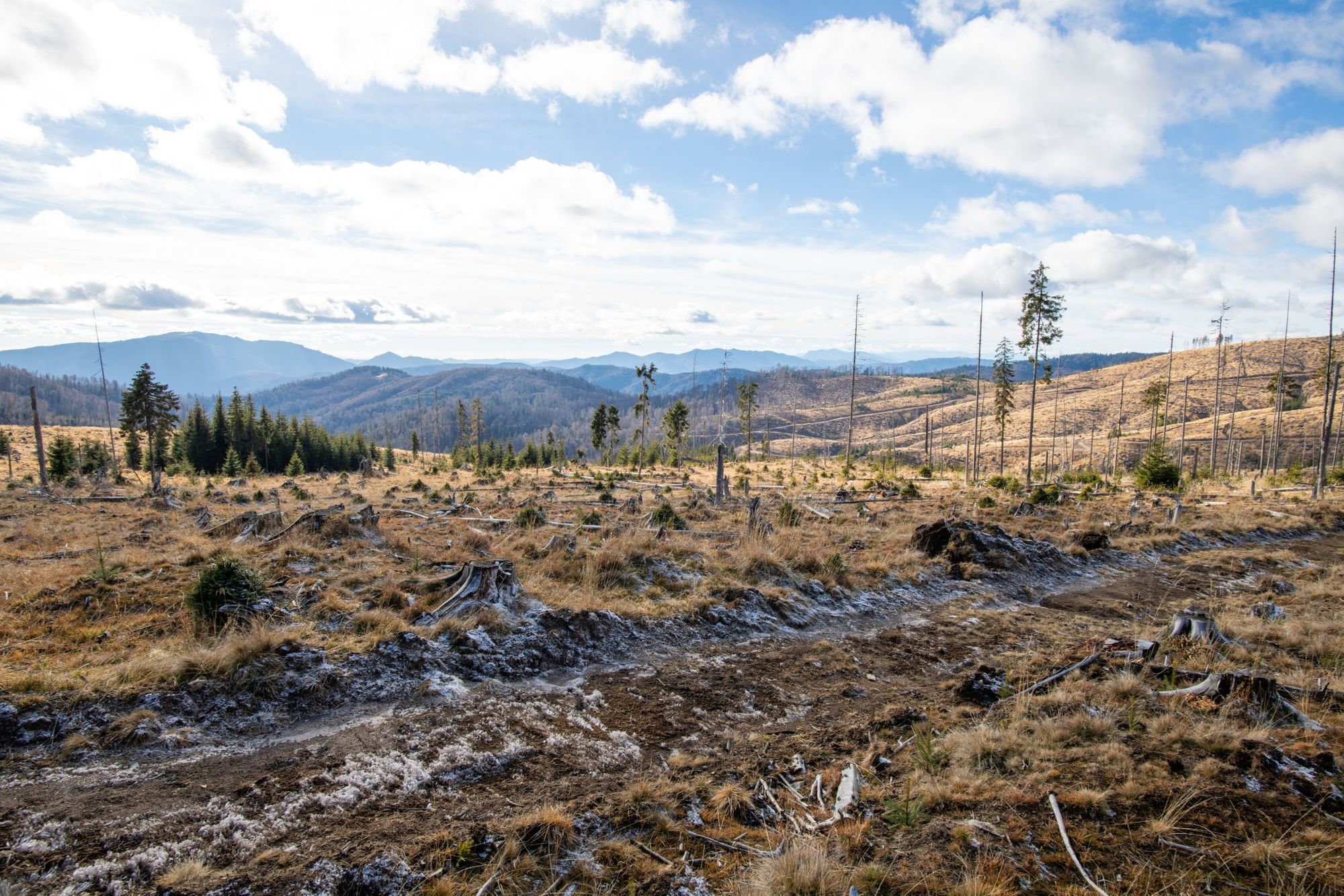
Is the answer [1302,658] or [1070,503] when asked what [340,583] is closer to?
[1302,658]

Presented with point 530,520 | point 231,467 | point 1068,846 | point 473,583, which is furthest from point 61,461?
point 1068,846

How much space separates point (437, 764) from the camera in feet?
17.2

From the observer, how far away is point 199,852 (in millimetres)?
3895

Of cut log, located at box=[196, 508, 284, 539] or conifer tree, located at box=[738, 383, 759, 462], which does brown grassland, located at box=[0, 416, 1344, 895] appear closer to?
cut log, located at box=[196, 508, 284, 539]

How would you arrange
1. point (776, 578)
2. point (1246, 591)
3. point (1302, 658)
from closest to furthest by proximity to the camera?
point (1302, 658) < point (776, 578) < point (1246, 591)

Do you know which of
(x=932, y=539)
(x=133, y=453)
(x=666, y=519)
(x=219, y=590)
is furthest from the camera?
(x=133, y=453)

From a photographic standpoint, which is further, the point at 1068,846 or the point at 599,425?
the point at 599,425

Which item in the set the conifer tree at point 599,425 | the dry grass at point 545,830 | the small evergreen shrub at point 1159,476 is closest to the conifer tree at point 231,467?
the conifer tree at point 599,425

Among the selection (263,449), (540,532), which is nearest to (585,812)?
(540,532)

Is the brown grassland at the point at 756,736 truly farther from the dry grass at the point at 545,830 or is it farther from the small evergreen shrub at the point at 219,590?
the small evergreen shrub at the point at 219,590

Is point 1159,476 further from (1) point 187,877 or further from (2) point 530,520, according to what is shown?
(1) point 187,877

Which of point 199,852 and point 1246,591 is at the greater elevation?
point 199,852

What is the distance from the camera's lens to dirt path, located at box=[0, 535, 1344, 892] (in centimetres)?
389

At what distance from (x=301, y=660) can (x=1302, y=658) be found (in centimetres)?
1304
